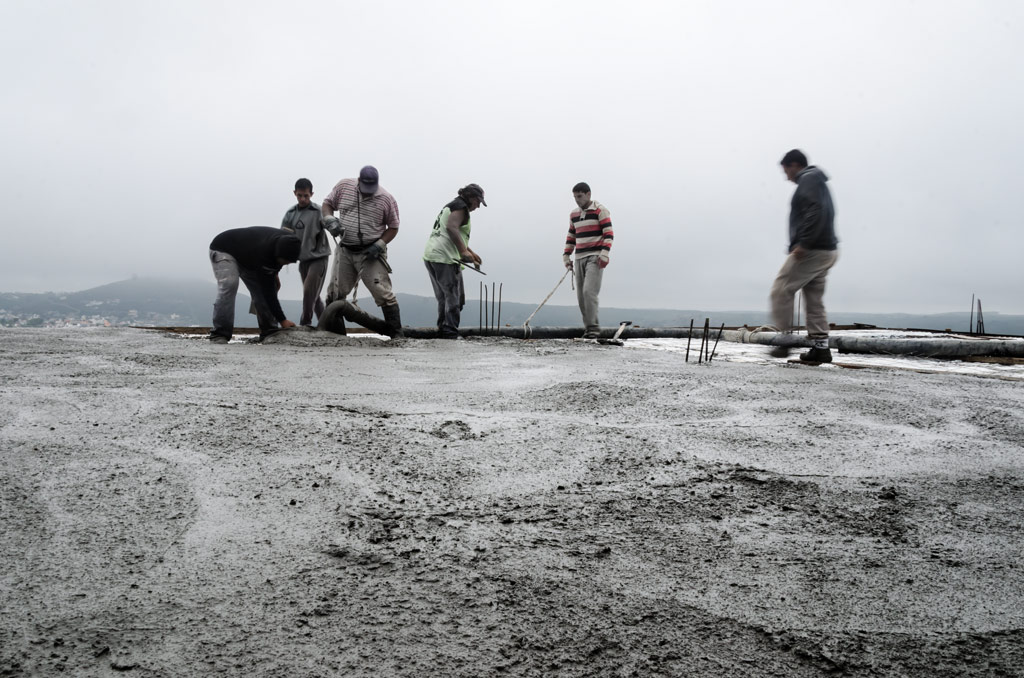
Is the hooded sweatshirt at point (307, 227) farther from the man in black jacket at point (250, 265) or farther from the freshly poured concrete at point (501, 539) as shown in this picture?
the freshly poured concrete at point (501, 539)

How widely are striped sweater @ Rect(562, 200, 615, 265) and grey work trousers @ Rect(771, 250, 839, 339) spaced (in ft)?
8.84

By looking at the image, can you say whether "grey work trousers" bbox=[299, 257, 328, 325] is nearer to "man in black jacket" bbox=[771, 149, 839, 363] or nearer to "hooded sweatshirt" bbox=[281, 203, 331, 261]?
"hooded sweatshirt" bbox=[281, 203, 331, 261]

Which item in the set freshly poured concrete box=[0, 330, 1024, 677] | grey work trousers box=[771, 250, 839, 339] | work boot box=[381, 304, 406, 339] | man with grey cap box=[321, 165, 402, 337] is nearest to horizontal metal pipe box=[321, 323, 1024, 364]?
work boot box=[381, 304, 406, 339]

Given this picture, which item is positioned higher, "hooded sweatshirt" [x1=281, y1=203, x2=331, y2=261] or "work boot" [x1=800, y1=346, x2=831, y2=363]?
"hooded sweatshirt" [x1=281, y1=203, x2=331, y2=261]

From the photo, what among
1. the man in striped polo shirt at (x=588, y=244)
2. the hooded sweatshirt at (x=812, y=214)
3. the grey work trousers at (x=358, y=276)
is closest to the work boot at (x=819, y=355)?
the hooded sweatshirt at (x=812, y=214)

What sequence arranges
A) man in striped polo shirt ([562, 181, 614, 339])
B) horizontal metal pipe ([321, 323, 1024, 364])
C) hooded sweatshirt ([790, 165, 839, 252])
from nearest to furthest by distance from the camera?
hooded sweatshirt ([790, 165, 839, 252]) < horizontal metal pipe ([321, 323, 1024, 364]) < man in striped polo shirt ([562, 181, 614, 339])

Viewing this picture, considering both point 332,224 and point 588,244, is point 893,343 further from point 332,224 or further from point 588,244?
point 332,224

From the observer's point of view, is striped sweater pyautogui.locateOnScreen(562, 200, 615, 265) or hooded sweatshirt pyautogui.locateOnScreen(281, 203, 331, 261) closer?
hooded sweatshirt pyautogui.locateOnScreen(281, 203, 331, 261)

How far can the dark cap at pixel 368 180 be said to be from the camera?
21.4ft

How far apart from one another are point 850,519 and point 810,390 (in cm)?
187

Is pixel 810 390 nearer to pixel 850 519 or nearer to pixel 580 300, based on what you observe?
pixel 850 519

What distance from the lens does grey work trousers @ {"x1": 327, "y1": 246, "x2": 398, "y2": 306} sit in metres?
6.68

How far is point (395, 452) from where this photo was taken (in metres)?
1.90

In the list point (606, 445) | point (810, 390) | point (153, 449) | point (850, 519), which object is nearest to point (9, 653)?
point (153, 449)
